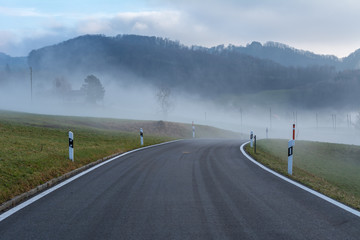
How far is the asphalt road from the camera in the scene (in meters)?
4.39

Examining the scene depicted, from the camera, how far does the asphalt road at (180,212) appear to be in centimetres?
439

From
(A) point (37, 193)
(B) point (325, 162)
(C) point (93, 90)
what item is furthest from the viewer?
(C) point (93, 90)

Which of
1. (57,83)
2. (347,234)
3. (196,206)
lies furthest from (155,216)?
(57,83)

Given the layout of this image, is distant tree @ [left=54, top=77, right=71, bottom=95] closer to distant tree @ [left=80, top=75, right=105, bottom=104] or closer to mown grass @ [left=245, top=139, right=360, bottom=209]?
distant tree @ [left=80, top=75, right=105, bottom=104]

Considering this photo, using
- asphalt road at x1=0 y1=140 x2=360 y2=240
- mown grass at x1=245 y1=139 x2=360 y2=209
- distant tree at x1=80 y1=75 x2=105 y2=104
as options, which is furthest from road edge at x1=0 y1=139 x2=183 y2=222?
distant tree at x1=80 y1=75 x2=105 y2=104

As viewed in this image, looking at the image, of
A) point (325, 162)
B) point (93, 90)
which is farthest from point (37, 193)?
point (93, 90)

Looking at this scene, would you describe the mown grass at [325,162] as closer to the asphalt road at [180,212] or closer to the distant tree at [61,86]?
the asphalt road at [180,212]

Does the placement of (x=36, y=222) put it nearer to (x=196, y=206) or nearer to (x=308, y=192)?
(x=196, y=206)

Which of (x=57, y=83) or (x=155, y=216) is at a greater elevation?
(x=57, y=83)

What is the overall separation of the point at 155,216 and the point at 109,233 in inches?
39.1

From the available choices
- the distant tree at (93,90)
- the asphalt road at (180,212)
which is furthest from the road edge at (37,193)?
the distant tree at (93,90)

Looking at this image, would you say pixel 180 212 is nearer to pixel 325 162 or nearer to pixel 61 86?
pixel 325 162

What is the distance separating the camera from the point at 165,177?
8.98m

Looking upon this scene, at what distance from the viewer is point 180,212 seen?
541 cm
